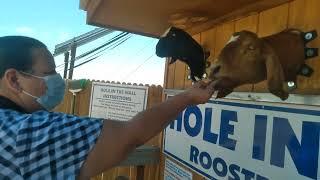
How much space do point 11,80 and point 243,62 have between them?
3.11 ft

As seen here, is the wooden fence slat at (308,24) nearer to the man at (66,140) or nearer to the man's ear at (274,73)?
the man's ear at (274,73)

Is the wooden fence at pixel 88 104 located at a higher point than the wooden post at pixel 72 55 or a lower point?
lower

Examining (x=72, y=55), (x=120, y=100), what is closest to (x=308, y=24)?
(x=120, y=100)

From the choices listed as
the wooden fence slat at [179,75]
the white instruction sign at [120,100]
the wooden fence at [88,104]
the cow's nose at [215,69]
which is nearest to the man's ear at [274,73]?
the cow's nose at [215,69]

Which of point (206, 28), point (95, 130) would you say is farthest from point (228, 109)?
point (95, 130)

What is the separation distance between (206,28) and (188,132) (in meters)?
0.76

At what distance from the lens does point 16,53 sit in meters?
1.51

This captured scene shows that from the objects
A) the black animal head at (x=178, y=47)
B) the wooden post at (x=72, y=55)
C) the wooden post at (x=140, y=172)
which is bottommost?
the wooden post at (x=140, y=172)

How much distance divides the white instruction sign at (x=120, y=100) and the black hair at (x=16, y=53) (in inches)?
151

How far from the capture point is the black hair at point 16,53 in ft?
4.93

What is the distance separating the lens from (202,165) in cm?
254

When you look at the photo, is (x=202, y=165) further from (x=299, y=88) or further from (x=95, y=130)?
(x=95, y=130)

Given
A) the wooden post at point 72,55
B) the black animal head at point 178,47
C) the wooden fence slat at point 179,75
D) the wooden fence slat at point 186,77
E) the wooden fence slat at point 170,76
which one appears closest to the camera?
the black animal head at point 178,47

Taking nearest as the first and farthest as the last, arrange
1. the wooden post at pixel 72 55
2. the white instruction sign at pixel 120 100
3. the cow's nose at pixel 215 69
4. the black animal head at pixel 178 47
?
the cow's nose at pixel 215 69
the black animal head at pixel 178 47
the white instruction sign at pixel 120 100
the wooden post at pixel 72 55
